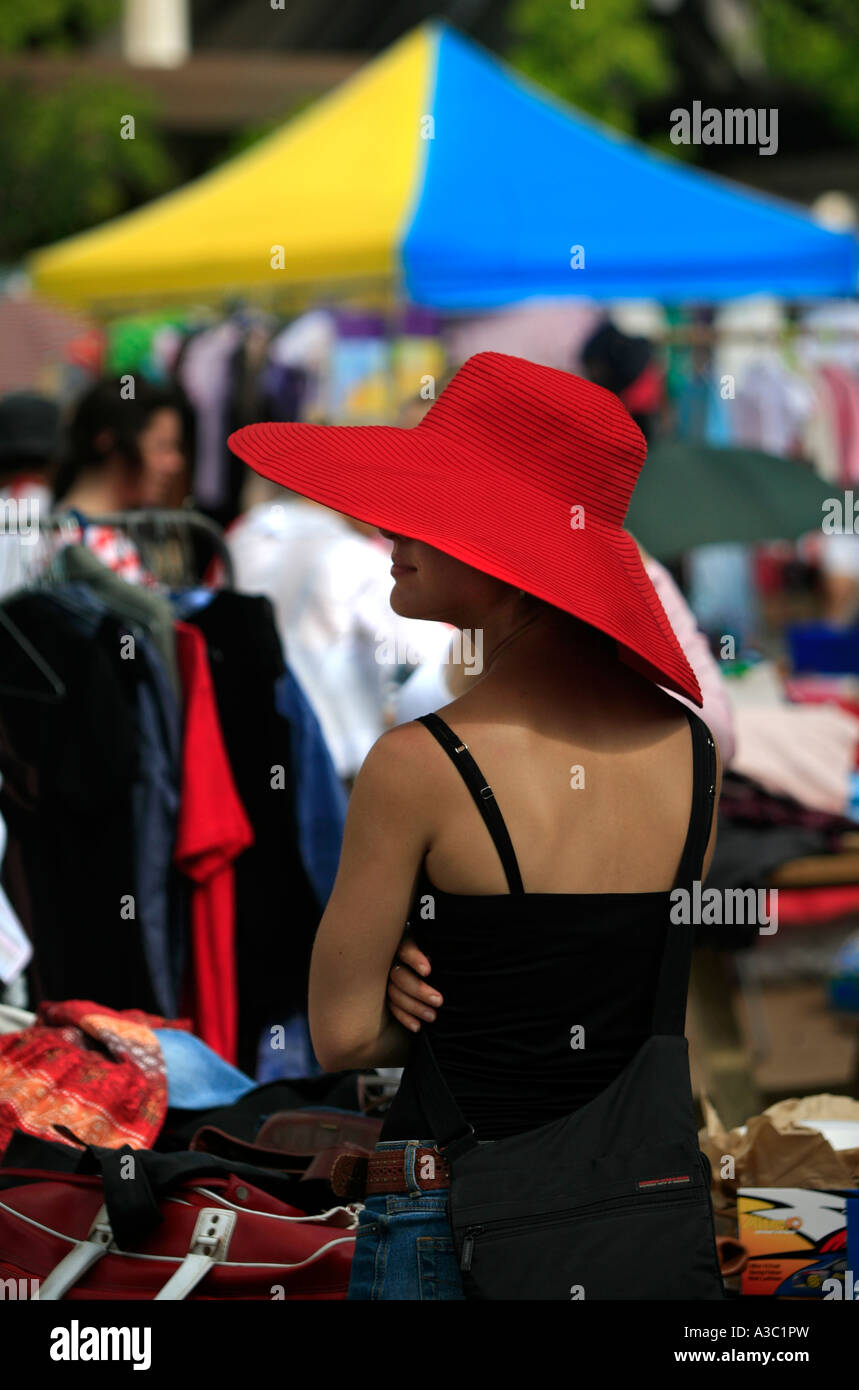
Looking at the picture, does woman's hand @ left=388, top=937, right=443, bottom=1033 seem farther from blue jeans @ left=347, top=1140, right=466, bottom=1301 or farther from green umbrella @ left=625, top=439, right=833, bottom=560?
green umbrella @ left=625, top=439, right=833, bottom=560

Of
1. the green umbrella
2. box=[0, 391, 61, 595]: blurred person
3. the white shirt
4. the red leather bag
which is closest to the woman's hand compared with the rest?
the red leather bag

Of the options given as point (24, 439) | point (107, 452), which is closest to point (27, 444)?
point (24, 439)

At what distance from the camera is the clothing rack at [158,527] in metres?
3.61

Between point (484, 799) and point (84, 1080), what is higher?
point (484, 799)

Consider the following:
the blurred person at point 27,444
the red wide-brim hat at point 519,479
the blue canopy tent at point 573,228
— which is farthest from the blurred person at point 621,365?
the red wide-brim hat at point 519,479

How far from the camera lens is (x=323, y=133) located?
28.5 ft

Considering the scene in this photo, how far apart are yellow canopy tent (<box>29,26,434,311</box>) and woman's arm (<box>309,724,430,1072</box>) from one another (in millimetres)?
5863

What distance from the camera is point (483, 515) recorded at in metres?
1.91

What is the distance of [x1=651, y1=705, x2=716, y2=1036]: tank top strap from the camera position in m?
1.89

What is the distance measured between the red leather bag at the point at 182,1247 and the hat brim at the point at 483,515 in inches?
39.3

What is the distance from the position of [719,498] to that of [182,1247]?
10.9 feet

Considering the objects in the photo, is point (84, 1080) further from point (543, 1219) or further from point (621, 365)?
point (621, 365)

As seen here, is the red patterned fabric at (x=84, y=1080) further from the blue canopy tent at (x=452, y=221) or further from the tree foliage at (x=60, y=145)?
the tree foliage at (x=60, y=145)
